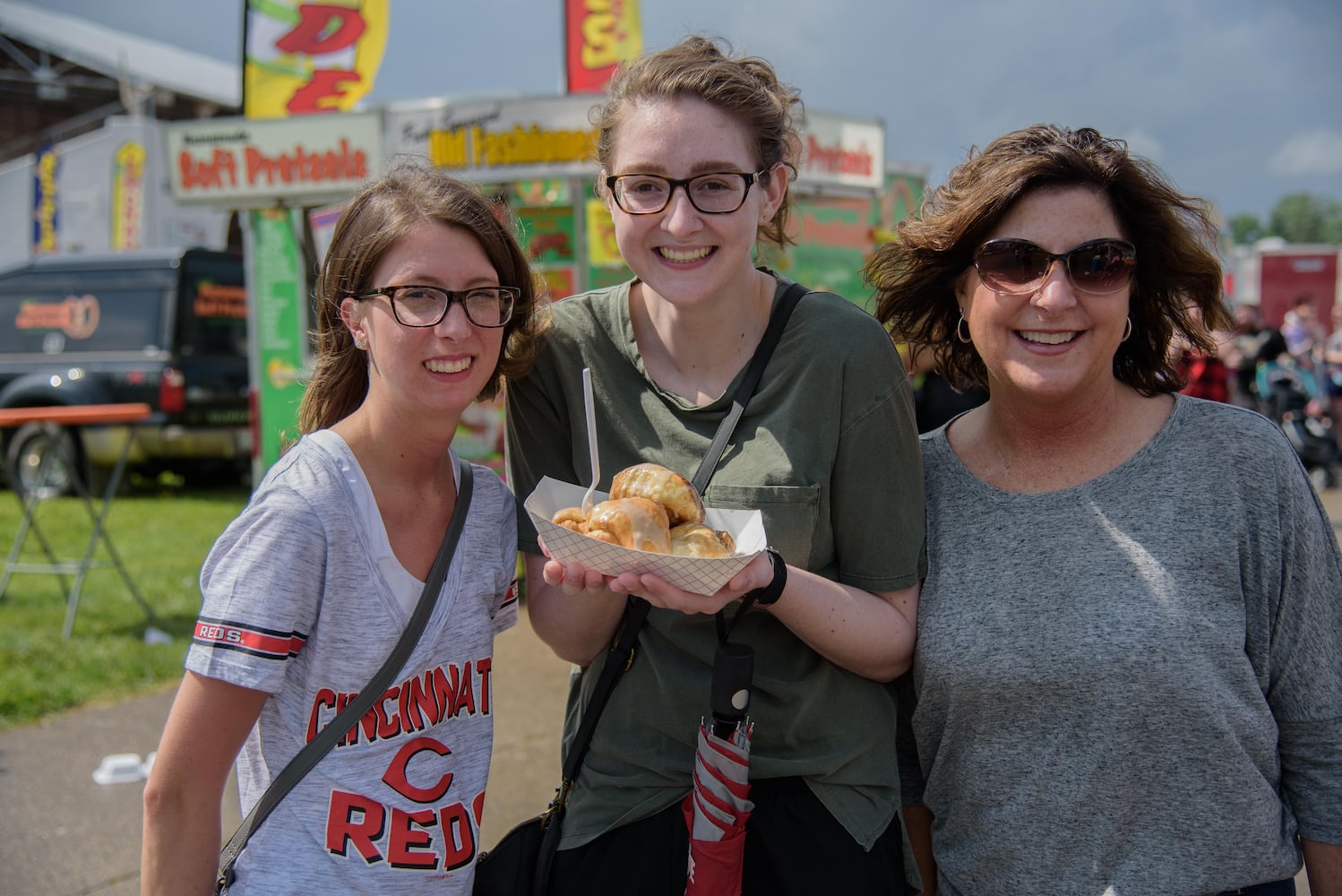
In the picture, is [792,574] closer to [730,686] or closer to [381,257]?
[730,686]

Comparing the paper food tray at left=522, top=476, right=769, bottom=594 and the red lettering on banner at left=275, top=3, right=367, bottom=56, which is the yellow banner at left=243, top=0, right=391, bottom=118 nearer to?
the red lettering on banner at left=275, top=3, right=367, bottom=56

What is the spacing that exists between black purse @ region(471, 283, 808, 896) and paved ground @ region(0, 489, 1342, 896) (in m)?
2.11

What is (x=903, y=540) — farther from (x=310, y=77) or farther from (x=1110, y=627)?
(x=310, y=77)

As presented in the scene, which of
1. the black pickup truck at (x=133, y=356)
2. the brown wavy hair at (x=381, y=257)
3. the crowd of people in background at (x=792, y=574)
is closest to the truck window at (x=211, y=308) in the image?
the black pickup truck at (x=133, y=356)

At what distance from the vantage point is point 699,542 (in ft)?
5.82

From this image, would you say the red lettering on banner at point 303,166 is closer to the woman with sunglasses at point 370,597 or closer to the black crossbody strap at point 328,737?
the woman with sunglasses at point 370,597

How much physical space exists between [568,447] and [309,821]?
35.0 inches

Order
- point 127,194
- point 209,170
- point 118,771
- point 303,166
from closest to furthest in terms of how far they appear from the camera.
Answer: point 118,771 < point 303,166 < point 209,170 < point 127,194

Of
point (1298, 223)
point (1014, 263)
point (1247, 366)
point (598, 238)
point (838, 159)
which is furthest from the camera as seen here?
point (1298, 223)

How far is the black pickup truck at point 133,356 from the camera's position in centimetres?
1209

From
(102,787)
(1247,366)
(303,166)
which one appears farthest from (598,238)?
(1247,366)

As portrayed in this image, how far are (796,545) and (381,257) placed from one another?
3.22 feet

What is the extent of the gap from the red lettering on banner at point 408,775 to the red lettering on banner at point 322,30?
10.2 meters

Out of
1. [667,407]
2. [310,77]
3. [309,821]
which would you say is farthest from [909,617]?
[310,77]
